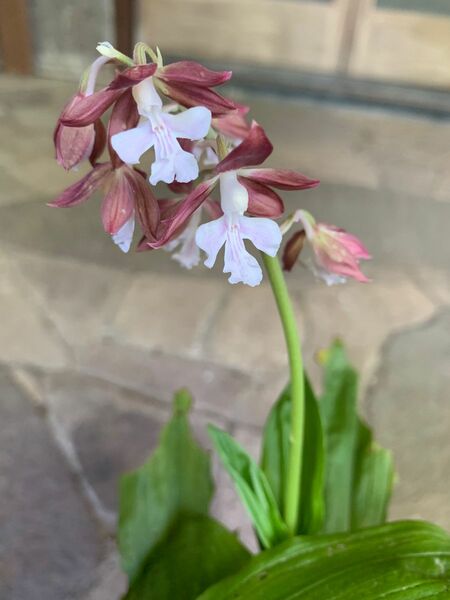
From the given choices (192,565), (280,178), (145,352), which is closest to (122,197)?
(280,178)

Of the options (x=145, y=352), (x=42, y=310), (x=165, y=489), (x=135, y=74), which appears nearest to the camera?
(x=135, y=74)

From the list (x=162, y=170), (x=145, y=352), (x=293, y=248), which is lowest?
(x=145, y=352)

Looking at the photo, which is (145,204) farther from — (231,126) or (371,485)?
(371,485)

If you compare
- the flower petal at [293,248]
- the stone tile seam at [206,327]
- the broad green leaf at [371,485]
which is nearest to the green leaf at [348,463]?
the broad green leaf at [371,485]

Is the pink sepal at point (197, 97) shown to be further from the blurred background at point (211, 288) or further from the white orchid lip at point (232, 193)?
the blurred background at point (211, 288)

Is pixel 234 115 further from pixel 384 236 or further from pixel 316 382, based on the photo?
A: pixel 384 236

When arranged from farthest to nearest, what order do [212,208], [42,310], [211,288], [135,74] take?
[211,288], [42,310], [212,208], [135,74]
